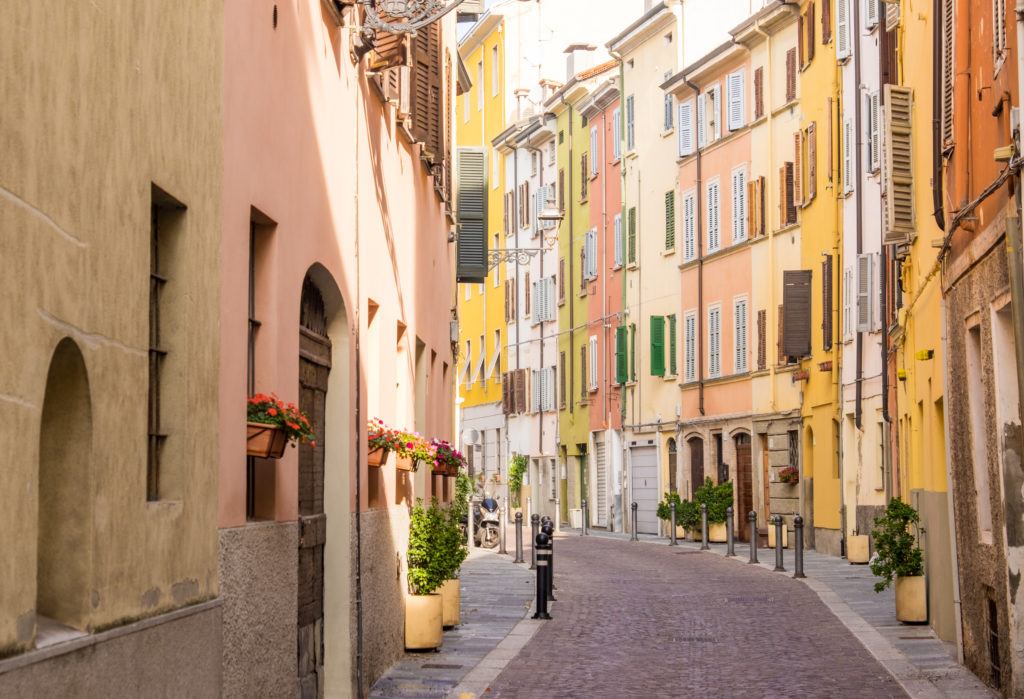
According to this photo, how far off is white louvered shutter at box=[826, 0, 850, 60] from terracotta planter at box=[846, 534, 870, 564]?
9808 millimetres

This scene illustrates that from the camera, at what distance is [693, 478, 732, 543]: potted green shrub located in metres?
39.9

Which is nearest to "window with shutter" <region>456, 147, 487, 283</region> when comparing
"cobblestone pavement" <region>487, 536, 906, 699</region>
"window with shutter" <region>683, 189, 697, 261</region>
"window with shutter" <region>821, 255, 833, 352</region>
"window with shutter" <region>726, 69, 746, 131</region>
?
"cobblestone pavement" <region>487, 536, 906, 699</region>

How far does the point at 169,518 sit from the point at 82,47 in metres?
2.32

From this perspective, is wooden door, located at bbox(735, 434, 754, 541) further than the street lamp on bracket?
Yes

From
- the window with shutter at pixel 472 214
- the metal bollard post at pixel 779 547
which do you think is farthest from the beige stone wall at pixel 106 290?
the metal bollard post at pixel 779 547

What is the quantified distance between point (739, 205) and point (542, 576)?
2338 cm

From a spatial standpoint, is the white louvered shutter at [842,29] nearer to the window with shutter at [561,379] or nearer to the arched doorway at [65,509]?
the window with shutter at [561,379]

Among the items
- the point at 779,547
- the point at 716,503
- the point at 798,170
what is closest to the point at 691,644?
the point at 779,547

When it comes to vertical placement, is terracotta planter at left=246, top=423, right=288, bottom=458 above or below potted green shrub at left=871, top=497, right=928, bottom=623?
above

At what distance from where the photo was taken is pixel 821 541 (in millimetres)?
36031

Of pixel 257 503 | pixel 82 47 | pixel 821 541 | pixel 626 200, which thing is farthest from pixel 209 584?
pixel 626 200

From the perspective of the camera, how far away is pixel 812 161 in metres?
37.3

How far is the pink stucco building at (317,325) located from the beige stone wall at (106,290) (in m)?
0.47

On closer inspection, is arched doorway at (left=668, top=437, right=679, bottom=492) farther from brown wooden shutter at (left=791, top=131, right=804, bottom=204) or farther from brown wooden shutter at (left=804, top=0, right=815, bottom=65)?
brown wooden shutter at (left=804, top=0, right=815, bottom=65)
